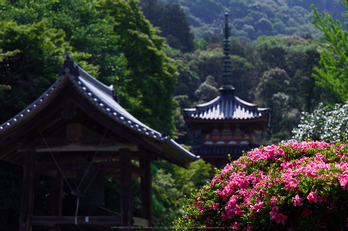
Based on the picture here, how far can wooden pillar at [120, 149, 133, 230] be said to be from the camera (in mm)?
11758

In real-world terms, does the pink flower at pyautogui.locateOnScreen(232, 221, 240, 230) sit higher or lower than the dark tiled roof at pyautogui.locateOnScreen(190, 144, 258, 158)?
lower

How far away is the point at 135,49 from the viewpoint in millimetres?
29844

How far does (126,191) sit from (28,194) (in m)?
2.35

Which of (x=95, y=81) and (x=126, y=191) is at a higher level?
(x=95, y=81)

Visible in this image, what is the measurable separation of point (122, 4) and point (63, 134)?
1911cm

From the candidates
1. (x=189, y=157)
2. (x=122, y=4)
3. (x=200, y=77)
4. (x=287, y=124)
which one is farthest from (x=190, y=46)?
(x=189, y=157)

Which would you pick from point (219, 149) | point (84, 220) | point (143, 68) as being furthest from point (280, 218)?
point (143, 68)

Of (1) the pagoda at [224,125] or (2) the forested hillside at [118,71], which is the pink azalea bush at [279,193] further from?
(1) the pagoda at [224,125]

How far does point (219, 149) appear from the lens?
25.5 meters

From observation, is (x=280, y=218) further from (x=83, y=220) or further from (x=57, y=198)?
(x=57, y=198)

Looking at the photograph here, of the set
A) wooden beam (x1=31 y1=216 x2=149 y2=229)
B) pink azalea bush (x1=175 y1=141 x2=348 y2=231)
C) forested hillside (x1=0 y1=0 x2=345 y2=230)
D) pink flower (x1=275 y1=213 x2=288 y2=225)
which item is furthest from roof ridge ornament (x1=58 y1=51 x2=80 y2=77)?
pink flower (x1=275 y1=213 x2=288 y2=225)

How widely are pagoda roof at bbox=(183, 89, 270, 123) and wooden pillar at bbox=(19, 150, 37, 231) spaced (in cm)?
1320

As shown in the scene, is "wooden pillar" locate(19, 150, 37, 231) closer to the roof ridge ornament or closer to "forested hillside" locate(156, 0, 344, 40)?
the roof ridge ornament

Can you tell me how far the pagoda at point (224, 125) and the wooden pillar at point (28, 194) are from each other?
44.4 feet
